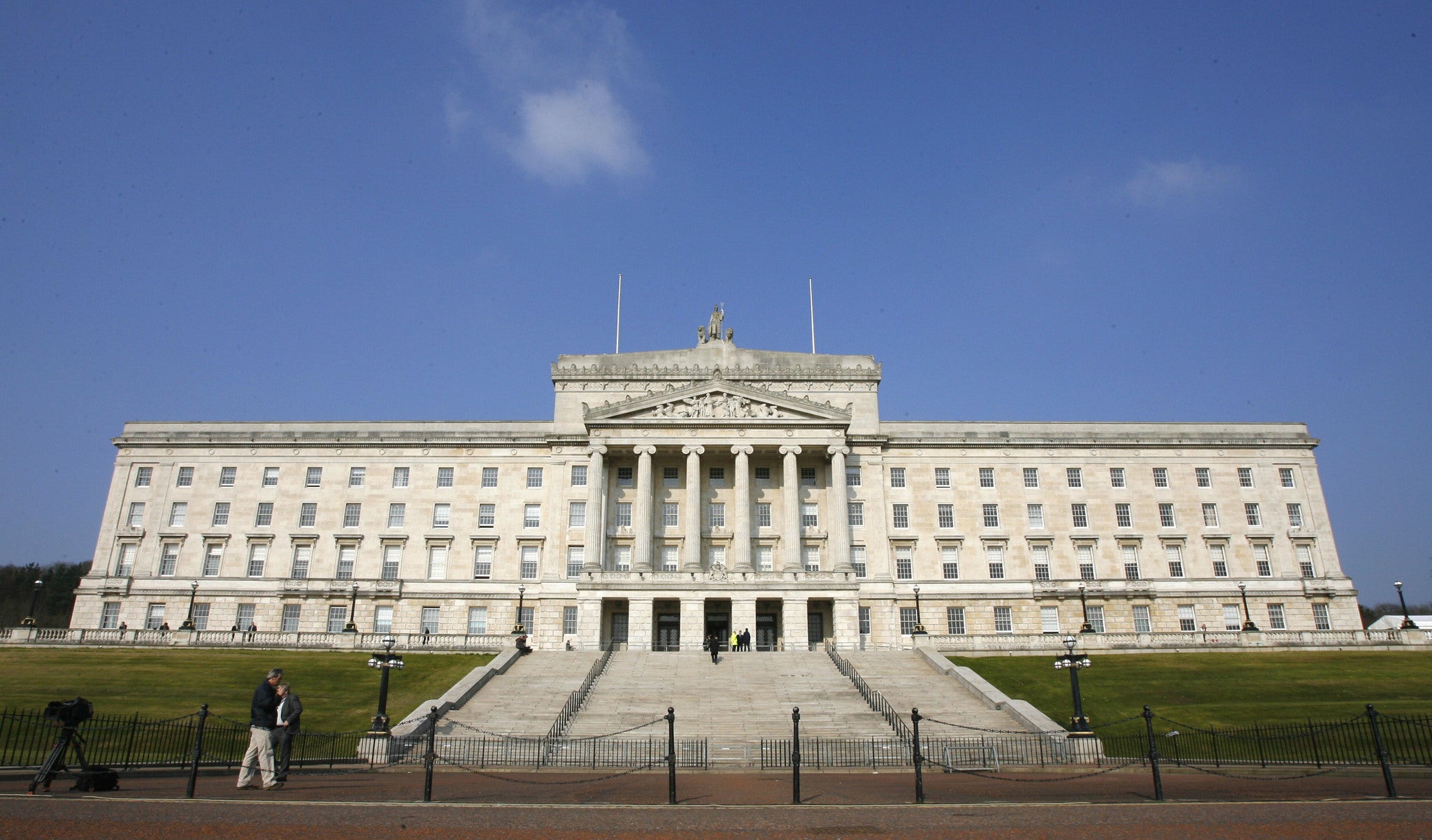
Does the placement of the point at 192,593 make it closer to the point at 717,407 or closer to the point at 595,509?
the point at 595,509

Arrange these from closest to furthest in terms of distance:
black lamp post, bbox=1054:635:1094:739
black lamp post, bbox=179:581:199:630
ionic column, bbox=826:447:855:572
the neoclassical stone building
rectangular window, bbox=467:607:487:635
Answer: black lamp post, bbox=1054:635:1094:739 → ionic column, bbox=826:447:855:572 → black lamp post, bbox=179:581:199:630 → the neoclassical stone building → rectangular window, bbox=467:607:487:635

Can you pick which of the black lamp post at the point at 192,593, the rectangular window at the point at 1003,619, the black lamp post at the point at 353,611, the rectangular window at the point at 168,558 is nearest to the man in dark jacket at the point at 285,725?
the black lamp post at the point at 353,611

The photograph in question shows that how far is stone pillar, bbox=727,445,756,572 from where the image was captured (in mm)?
58062

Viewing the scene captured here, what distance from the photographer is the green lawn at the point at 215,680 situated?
34.5 metres

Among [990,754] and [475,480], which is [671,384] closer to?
[475,480]

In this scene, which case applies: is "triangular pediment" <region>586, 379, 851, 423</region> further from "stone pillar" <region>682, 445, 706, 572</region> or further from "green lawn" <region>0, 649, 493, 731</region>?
"green lawn" <region>0, 649, 493, 731</region>

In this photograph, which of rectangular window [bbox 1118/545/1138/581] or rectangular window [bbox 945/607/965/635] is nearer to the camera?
rectangular window [bbox 945/607/965/635]

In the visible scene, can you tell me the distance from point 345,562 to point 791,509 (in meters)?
31.6

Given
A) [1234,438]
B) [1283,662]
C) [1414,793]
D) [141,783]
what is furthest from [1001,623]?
[141,783]

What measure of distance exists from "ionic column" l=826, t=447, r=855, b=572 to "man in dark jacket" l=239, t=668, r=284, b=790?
1619 inches

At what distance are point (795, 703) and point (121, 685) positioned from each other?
94.7 feet

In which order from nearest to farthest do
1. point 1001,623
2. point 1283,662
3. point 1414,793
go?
point 1414,793, point 1283,662, point 1001,623

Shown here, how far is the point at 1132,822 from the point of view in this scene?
15.7 meters

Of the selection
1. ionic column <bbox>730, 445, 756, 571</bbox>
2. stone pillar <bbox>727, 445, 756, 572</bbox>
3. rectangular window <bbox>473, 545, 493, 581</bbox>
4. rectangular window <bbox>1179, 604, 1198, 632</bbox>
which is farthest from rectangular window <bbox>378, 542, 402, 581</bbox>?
rectangular window <bbox>1179, 604, 1198, 632</bbox>
